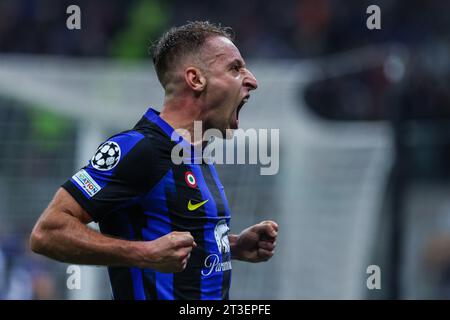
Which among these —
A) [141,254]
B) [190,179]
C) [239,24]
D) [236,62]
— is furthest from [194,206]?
[239,24]

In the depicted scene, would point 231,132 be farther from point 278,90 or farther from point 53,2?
point 53,2

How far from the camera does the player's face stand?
4469mm

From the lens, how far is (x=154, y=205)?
13.4 ft

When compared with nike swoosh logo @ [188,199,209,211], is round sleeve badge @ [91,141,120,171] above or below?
above

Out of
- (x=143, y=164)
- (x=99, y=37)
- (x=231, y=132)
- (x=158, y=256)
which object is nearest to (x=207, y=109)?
(x=231, y=132)

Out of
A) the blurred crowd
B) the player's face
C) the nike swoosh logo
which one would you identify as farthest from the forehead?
the blurred crowd

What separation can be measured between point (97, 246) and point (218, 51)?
1247mm

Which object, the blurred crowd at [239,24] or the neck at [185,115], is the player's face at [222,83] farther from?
the blurred crowd at [239,24]

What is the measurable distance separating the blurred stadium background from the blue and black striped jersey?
4.69 metres

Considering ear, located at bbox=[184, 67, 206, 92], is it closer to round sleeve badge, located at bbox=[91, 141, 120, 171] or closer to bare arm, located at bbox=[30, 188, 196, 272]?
round sleeve badge, located at bbox=[91, 141, 120, 171]

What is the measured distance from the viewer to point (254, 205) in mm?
10469

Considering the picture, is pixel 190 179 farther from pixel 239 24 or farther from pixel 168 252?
pixel 239 24
